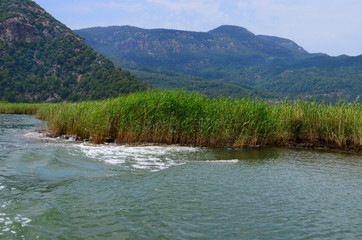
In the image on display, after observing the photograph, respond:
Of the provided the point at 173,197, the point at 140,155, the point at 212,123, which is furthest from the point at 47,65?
the point at 173,197

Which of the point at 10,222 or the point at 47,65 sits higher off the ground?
the point at 47,65

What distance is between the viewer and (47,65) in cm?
9125

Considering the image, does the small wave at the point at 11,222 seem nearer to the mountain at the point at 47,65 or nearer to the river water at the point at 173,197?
the river water at the point at 173,197

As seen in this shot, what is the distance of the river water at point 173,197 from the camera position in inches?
233

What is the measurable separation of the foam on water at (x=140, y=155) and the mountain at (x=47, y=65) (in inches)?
2108

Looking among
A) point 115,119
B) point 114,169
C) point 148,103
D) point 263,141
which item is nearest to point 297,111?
point 263,141

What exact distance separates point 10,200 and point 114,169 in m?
4.05

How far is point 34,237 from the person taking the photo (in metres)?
5.38

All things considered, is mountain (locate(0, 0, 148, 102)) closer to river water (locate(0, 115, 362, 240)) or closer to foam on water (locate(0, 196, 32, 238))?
river water (locate(0, 115, 362, 240))

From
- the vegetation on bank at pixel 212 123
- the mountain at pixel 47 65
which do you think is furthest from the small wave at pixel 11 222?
the mountain at pixel 47 65

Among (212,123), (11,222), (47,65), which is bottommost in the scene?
(11,222)

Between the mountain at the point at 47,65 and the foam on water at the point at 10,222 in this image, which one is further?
the mountain at the point at 47,65

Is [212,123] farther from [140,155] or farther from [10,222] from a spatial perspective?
[10,222]

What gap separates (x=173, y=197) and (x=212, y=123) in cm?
1017
